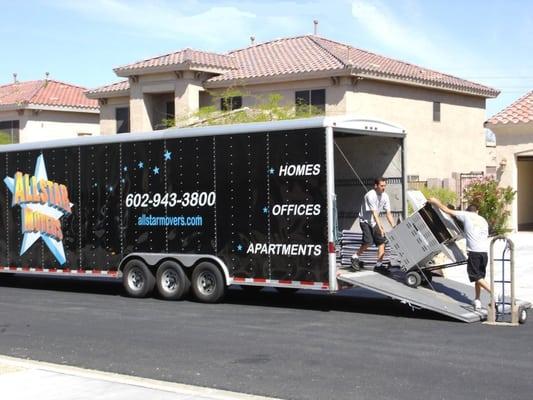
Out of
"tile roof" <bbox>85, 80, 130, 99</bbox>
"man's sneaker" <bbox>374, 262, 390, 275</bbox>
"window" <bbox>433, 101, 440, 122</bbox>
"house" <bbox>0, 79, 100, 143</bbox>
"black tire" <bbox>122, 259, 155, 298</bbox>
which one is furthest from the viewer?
"house" <bbox>0, 79, 100, 143</bbox>

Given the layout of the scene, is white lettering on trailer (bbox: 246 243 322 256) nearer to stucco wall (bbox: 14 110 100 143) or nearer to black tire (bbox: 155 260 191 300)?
black tire (bbox: 155 260 191 300)

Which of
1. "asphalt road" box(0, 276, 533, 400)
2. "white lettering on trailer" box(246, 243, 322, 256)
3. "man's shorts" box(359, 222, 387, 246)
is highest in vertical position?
"man's shorts" box(359, 222, 387, 246)

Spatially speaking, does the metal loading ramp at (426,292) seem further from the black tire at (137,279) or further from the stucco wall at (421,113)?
the stucco wall at (421,113)

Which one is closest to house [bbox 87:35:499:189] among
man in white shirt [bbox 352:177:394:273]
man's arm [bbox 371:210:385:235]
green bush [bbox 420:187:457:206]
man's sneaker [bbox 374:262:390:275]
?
green bush [bbox 420:187:457:206]

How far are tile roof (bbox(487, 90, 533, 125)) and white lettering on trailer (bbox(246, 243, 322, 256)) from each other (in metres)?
17.1

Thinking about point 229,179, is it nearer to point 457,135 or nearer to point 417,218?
point 417,218

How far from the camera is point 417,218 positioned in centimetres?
1344

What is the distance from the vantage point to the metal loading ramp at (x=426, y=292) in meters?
12.6

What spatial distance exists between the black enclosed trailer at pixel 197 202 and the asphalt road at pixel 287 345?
0.77m

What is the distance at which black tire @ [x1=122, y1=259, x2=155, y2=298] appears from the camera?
16.0 metres

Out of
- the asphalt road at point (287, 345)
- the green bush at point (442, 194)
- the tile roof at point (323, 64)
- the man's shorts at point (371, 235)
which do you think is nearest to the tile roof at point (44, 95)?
the tile roof at point (323, 64)

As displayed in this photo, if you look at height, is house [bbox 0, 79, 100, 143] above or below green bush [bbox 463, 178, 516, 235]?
above

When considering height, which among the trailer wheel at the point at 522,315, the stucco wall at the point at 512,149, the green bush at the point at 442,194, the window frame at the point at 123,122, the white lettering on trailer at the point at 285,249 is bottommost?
the trailer wheel at the point at 522,315

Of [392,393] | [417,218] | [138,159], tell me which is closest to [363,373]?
[392,393]
